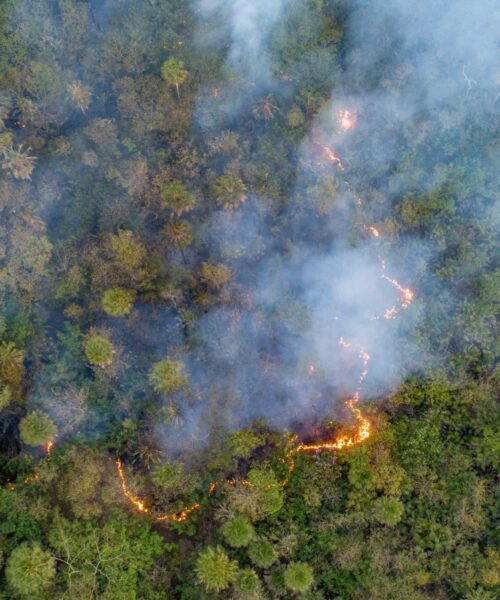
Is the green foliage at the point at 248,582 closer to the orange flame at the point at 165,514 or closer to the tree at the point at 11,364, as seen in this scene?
the orange flame at the point at 165,514

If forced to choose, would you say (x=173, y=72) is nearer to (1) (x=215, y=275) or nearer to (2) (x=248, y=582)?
(1) (x=215, y=275)

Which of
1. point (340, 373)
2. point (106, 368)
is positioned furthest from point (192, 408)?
point (340, 373)

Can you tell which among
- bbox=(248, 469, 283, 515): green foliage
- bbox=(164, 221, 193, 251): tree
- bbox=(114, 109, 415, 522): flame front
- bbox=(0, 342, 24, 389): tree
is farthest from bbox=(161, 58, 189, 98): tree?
bbox=(248, 469, 283, 515): green foliage

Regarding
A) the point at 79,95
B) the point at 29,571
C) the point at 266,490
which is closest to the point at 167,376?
the point at 266,490

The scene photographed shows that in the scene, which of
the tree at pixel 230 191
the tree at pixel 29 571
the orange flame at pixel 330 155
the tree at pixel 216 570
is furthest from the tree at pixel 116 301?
the orange flame at pixel 330 155

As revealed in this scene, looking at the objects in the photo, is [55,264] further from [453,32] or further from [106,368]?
[453,32]

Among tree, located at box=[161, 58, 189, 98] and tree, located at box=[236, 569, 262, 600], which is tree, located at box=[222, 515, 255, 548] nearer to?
tree, located at box=[236, 569, 262, 600]
